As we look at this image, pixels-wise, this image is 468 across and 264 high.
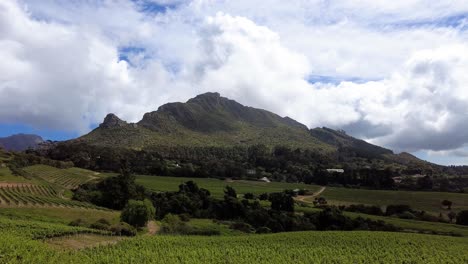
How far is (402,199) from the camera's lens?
388 feet

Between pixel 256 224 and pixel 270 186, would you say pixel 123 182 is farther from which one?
pixel 270 186

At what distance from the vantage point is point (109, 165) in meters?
181

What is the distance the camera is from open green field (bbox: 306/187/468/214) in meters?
108

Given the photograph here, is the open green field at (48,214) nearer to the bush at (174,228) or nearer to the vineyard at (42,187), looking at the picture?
the vineyard at (42,187)

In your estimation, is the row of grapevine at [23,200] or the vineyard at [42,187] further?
the vineyard at [42,187]

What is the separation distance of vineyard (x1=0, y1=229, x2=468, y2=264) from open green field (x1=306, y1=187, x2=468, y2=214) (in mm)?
45147

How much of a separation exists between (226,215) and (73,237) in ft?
182

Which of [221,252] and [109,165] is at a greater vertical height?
[109,165]

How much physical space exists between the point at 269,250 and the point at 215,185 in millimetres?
95842

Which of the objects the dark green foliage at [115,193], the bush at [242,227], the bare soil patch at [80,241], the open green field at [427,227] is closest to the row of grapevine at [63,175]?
the dark green foliage at [115,193]

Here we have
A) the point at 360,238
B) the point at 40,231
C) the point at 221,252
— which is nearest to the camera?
the point at 221,252

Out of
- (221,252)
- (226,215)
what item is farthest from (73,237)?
(226,215)

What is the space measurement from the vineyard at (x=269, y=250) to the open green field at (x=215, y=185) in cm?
6566

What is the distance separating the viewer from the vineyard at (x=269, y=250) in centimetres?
3941
